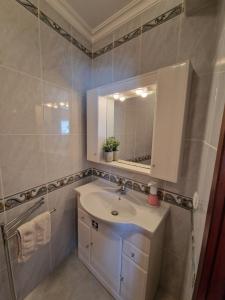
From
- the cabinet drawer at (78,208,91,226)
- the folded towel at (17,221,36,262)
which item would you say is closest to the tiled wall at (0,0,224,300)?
the folded towel at (17,221,36,262)

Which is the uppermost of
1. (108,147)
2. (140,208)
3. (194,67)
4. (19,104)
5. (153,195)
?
(194,67)

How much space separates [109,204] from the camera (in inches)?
53.3

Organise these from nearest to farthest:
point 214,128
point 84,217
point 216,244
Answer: point 216,244
point 214,128
point 84,217

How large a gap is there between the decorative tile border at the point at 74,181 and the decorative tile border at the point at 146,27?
133 cm

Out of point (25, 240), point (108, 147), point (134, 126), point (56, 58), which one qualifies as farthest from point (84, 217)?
point (56, 58)

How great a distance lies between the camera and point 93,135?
145 centimetres

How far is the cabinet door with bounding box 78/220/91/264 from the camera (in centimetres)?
135

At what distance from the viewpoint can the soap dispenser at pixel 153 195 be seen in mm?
1118

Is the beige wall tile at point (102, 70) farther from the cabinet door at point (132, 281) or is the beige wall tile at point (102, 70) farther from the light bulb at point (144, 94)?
the cabinet door at point (132, 281)

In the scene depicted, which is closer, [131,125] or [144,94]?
[144,94]

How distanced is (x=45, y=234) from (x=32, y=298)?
0.61 m

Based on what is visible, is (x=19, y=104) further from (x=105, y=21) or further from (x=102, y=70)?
(x=105, y=21)

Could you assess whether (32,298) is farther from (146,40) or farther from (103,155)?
(146,40)

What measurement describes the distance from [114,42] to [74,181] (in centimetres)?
152
